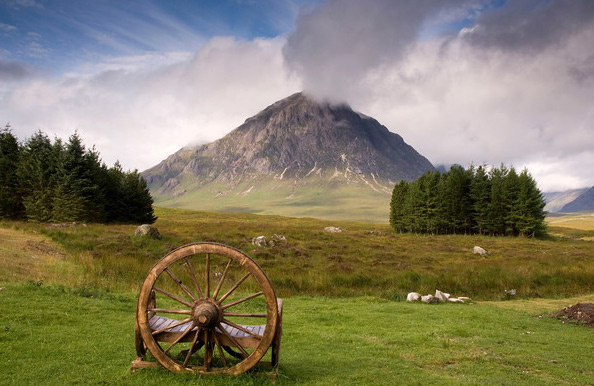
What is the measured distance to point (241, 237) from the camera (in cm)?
3631

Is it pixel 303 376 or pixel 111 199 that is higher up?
pixel 111 199

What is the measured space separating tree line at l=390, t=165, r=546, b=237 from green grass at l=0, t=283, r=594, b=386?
62.1m

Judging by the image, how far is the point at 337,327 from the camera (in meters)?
11.5

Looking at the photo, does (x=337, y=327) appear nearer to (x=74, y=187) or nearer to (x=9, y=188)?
(x=74, y=187)

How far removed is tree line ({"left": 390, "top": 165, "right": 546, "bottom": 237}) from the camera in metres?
66.5

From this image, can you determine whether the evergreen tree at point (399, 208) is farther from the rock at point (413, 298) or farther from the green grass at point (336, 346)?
the green grass at point (336, 346)

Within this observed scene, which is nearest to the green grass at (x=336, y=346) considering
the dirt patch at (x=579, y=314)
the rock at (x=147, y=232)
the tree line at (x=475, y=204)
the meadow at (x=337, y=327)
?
the meadow at (x=337, y=327)

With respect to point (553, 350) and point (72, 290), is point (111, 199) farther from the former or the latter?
point (553, 350)

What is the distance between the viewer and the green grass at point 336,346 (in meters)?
6.85

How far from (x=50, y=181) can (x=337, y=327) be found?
43.5 meters

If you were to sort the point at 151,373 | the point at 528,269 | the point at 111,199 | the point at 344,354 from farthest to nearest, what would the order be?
the point at 111,199
the point at 528,269
the point at 344,354
the point at 151,373

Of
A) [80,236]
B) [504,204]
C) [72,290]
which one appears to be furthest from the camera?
[504,204]

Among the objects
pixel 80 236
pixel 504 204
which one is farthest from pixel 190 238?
pixel 504 204

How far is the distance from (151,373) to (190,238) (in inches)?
1053
